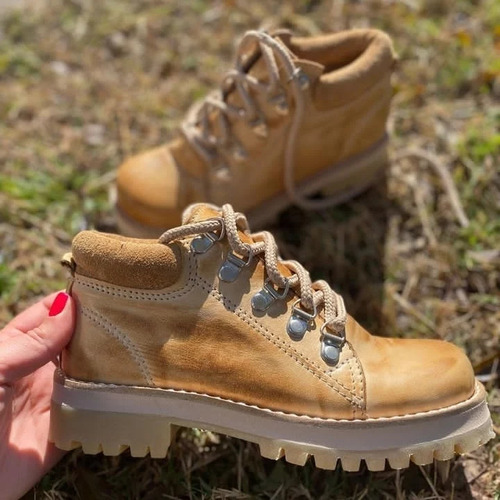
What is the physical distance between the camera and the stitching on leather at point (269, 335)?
1952 mm

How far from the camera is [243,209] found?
2.75 meters

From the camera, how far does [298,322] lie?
78.3 inches

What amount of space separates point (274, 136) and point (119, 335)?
3.31ft

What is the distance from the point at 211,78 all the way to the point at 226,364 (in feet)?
6.39

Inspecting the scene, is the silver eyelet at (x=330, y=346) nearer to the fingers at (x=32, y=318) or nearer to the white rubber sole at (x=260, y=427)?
the white rubber sole at (x=260, y=427)

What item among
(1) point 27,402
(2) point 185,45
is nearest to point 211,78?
(2) point 185,45

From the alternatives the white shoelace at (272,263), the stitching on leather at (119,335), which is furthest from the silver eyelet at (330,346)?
the stitching on leather at (119,335)

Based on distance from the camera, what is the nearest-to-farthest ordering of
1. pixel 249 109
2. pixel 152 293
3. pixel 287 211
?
pixel 152 293
pixel 249 109
pixel 287 211

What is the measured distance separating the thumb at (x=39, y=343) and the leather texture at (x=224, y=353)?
0.04m

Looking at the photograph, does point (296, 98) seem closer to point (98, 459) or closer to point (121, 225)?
point (121, 225)

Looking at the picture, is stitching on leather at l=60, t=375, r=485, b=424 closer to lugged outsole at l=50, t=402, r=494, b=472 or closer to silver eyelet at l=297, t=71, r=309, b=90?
lugged outsole at l=50, t=402, r=494, b=472

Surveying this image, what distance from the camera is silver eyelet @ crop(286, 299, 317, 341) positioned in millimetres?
1978

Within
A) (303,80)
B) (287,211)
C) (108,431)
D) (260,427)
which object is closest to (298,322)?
(260,427)

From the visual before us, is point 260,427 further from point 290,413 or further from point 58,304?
point 58,304
